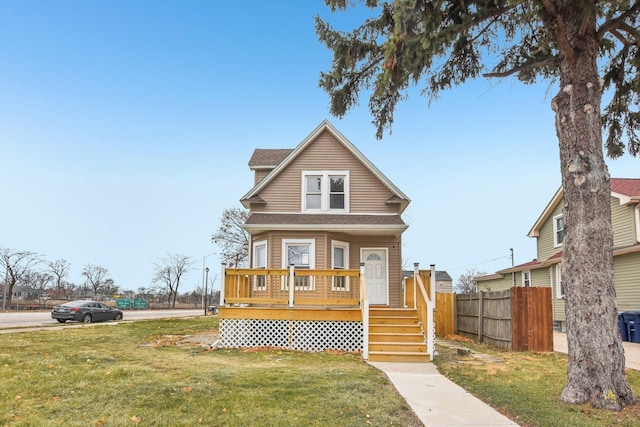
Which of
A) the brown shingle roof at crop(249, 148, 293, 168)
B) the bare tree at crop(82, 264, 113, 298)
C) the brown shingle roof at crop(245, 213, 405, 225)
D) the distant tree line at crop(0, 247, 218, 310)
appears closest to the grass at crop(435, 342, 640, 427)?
the brown shingle roof at crop(245, 213, 405, 225)

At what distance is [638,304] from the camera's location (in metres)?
17.1

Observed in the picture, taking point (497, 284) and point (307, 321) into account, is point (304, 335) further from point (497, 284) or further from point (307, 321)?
point (497, 284)

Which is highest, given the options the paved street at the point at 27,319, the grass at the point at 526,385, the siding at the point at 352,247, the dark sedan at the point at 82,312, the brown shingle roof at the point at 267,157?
the brown shingle roof at the point at 267,157

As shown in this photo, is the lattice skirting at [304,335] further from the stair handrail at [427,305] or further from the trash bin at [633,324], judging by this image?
the trash bin at [633,324]

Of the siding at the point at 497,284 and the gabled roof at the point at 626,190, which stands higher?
the gabled roof at the point at 626,190

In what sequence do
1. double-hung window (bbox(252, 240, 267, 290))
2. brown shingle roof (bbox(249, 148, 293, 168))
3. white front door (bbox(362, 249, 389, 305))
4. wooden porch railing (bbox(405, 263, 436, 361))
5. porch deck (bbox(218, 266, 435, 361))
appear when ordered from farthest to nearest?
brown shingle roof (bbox(249, 148, 293, 168)) → white front door (bbox(362, 249, 389, 305)) → double-hung window (bbox(252, 240, 267, 290)) → porch deck (bbox(218, 266, 435, 361)) → wooden porch railing (bbox(405, 263, 436, 361))

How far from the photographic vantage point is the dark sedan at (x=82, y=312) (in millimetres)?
25000

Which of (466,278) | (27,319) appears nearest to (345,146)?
(27,319)

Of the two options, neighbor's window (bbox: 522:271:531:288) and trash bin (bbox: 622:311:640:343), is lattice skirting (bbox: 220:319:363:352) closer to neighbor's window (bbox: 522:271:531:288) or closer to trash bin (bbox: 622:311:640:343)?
trash bin (bbox: 622:311:640:343)

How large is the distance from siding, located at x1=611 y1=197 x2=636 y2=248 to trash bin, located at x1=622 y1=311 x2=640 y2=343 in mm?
3500

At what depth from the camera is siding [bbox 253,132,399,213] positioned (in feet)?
51.5

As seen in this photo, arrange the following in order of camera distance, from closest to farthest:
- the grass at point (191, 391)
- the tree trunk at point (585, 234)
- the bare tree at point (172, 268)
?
the grass at point (191, 391) → the tree trunk at point (585, 234) → the bare tree at point (172, 268)

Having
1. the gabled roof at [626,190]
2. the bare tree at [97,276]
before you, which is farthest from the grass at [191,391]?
the bare tree at [97,276]

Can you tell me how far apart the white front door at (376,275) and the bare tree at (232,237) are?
81.1ft
